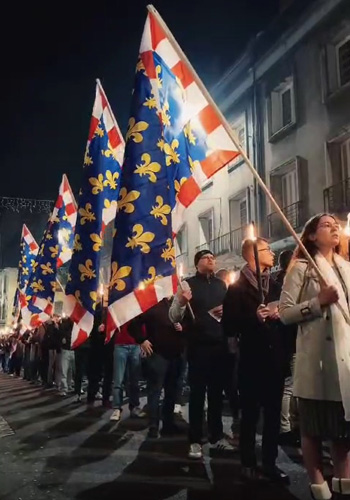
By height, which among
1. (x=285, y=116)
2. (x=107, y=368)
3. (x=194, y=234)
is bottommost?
(x=107, y=368)

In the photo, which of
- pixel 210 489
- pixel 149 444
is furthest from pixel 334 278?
pixel 149 444

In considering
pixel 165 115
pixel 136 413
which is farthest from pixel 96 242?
pixel 136 413

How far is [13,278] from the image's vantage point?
77.3 meters

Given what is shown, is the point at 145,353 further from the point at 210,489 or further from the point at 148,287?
the point at 210,489

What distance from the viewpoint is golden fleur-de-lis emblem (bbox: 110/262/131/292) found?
5.36m

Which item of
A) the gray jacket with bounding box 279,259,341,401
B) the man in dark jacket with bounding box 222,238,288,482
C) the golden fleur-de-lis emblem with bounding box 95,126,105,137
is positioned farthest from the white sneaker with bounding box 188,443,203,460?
the golden fleur-de-lis emblem with bounding box 95,126,105,137

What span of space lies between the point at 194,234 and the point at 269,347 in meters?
22.5

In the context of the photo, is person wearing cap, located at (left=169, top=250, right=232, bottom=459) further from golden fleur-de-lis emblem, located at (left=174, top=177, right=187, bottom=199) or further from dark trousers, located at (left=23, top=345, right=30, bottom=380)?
dark trousers, located at (left=23, top=345, right=30, bottom=380)

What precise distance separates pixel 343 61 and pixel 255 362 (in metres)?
14.8

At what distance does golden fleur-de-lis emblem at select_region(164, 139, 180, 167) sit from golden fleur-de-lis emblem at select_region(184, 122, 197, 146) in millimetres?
179

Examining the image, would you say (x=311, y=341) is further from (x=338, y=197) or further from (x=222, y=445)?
(x=338, y=197)

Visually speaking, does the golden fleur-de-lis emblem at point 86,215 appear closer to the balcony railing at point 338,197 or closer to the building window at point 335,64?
the balcony railing at point 338,197

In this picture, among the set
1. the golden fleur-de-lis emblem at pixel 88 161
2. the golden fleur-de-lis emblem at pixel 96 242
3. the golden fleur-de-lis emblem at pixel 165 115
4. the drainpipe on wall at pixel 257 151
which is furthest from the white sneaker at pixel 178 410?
the drainpipe on wall at pixel 257 151

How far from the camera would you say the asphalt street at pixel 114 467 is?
14.6 ft
